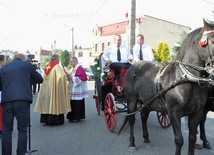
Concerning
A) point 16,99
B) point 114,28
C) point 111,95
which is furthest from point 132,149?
point 114,28

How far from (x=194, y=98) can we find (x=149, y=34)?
1468 inches

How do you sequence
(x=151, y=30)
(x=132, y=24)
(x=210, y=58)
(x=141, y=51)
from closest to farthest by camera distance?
1. (x=210, y=58)
2. (x=141, y=51)
3. (x=132, y=24)
4. (x=151, y=30)

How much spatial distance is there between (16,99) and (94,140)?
7.46ft

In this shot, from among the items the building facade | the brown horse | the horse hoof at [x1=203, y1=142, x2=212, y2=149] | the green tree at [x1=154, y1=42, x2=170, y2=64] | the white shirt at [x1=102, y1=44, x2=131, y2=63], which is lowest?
the horse hoof at [x1=203, y1=142, x2=212, y2=149]

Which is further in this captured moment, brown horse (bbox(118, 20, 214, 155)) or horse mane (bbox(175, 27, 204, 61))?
horse mane (bbox(175, 27, 204, 61))

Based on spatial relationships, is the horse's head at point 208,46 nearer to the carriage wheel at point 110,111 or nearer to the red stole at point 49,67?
the carriage wheel at point 110,111

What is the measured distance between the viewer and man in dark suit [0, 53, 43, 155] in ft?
13.6

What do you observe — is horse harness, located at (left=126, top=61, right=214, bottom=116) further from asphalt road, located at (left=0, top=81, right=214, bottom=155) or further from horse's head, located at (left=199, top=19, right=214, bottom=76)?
asphalt road, located at (left=0, top=81, right=214, bottom=155)

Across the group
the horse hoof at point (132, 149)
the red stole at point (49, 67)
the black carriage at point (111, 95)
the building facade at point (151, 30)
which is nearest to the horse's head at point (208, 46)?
the horse hoof at point (132, 149)

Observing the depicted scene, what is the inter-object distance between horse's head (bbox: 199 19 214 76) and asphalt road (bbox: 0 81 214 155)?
6.86ft

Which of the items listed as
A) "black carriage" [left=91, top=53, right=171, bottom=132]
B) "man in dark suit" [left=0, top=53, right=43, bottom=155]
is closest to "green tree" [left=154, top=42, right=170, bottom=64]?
"black carriage" [left=91, top=53, right=171, bottom=132]

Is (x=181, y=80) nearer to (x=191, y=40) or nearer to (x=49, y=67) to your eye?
(x=191, y=40)

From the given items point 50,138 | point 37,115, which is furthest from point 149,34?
point 50,138

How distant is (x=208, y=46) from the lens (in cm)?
346
